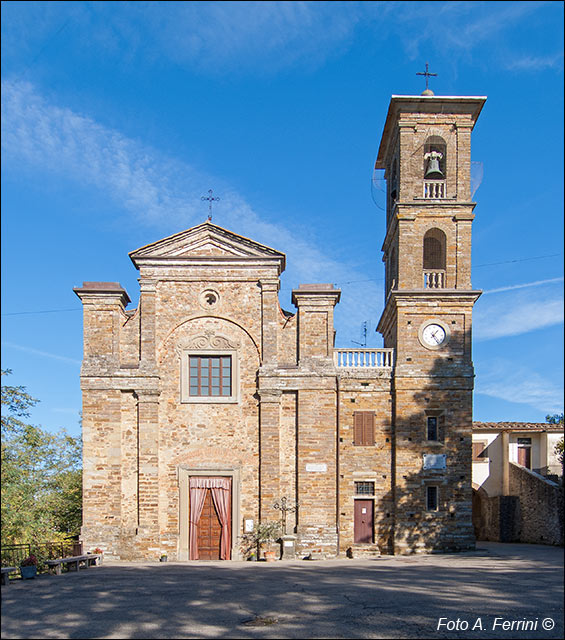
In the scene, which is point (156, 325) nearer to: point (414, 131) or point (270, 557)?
point (270, 557)

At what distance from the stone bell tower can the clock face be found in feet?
0.11

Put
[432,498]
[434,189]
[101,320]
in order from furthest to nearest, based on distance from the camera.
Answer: [434,189]
[101,320]
[432,498]

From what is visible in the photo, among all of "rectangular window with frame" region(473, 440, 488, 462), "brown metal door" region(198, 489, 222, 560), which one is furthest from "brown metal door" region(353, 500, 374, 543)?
"rectangular window with frame" region(473, 440, 488, 462)

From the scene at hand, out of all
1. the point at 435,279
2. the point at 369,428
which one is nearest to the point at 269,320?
the point at 369,428

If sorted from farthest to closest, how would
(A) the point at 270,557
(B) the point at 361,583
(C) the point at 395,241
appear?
1. (C) the point at 395,241
2. (A) the point at 270,557
3. (B) the point at 361,583

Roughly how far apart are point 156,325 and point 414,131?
36.3ft

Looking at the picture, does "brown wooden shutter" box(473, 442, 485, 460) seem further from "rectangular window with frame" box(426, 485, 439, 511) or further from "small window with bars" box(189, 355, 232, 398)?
"small window with bars" box(189, 355, 232, 398)

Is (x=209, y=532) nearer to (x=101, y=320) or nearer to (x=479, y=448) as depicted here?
(x=101, y=320)

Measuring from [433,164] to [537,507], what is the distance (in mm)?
13201

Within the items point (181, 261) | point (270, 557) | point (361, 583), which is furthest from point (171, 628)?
point (181, 261)

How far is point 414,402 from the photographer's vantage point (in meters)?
22.4

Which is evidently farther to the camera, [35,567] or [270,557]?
[270,557]

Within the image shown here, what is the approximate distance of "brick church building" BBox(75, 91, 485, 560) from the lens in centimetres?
2184

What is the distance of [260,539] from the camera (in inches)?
845
